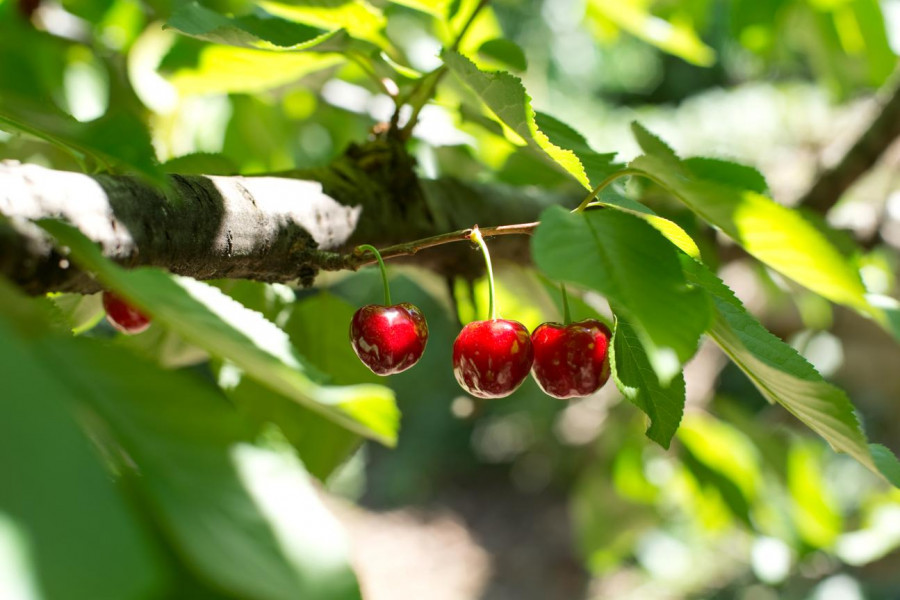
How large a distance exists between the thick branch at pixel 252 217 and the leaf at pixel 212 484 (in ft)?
0.31

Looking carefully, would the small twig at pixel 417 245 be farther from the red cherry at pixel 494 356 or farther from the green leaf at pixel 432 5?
the green leaf at pixel 432 5

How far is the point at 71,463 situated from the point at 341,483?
4.32 meters

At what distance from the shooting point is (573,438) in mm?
2244

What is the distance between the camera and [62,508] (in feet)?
0.66

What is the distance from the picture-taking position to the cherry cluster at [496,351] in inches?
19.2

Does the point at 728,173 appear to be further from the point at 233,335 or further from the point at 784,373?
the point at 233,335

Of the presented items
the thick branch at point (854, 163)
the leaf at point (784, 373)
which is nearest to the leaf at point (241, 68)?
the leaf at point (784, 373)

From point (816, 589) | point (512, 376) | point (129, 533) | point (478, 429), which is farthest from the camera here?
point (478, 429)

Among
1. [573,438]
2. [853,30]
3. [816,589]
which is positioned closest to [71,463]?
[853,30]

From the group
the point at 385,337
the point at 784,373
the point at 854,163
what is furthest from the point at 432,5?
the point at 854,163

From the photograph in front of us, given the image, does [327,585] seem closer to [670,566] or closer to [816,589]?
[816,589]

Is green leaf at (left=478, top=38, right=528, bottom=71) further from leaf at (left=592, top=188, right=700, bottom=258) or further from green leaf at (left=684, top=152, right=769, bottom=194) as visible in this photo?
leaf at (left=592, top=188, right=700, bottom=258)

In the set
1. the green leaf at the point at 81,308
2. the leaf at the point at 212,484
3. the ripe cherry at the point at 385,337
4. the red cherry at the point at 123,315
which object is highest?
the leaf at the point at 212,484

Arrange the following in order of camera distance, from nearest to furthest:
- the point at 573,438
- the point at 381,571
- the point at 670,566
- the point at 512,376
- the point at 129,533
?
1. the point at 129,533
2. the point at 512,376
3. the point at 573,438
4. the point at 670,566
5. the point at 381,571
